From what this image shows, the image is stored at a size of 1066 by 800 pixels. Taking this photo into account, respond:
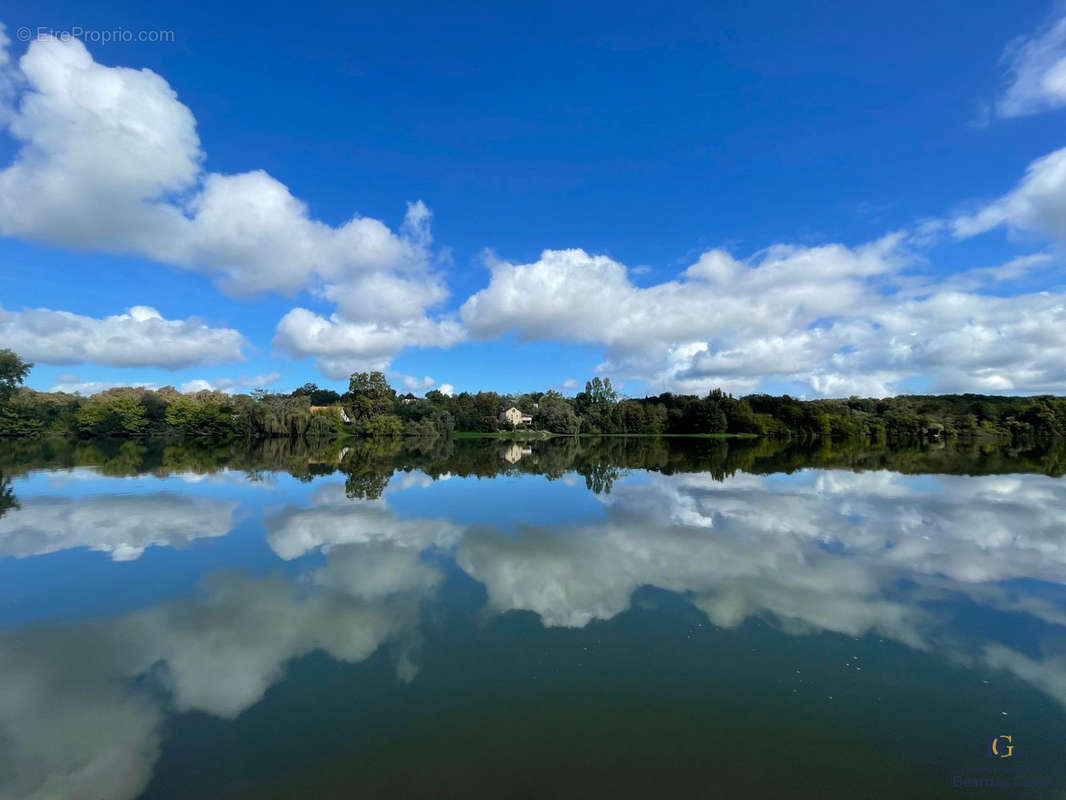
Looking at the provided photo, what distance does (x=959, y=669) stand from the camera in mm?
5855

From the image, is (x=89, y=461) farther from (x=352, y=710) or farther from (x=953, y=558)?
(x=953, y=558)

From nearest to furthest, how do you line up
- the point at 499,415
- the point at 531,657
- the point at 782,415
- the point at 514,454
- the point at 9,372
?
the point at 531,657 < the point at 514,454 < the point at 9,372 < the point at 782,415 < the point at 499,415

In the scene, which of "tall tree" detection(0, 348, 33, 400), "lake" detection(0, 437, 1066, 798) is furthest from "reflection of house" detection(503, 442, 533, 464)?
"tall tree" detection(0, 348, 33, 400)

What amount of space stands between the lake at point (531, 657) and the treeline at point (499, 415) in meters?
60.0

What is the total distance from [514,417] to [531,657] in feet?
335

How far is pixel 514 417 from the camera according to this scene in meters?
108

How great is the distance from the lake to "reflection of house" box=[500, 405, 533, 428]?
87.4m

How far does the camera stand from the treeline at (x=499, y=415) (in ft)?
216

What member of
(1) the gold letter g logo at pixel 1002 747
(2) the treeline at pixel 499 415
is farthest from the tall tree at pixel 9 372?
(1) the gold letter g logo at pixel 1002 747

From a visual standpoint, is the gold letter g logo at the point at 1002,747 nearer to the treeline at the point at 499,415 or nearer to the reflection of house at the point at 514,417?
the treeline at the point at 499,415

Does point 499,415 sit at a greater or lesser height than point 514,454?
greater

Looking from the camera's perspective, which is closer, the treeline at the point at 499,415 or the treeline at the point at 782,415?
the treeline at the point at 499,415

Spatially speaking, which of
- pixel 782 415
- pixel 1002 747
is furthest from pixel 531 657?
pixel 782 415

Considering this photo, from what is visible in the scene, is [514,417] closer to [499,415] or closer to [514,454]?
[499,415]
